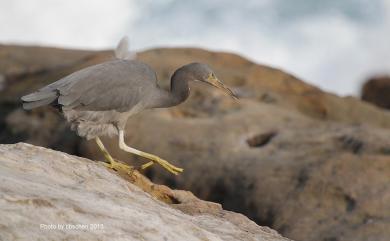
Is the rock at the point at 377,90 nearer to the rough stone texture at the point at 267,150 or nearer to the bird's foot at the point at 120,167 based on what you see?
the rough stone texture at the point at 267,150

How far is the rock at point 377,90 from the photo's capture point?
51.4m

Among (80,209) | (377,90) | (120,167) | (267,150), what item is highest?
(80,209)

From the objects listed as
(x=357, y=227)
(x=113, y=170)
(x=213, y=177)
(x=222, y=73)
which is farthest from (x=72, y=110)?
(x=222, y=73)

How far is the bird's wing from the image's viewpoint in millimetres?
11102

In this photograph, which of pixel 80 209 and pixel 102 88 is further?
pixel 102 88

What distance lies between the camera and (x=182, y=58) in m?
27.7

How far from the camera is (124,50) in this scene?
1297 centimetres

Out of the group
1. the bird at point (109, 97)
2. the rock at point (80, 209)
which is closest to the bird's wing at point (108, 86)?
the bird at point (109, 97)

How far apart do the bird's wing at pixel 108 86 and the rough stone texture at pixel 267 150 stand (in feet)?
18.8

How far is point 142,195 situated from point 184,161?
10.7m

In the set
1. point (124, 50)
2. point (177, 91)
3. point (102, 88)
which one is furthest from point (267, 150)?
point (102, 88)

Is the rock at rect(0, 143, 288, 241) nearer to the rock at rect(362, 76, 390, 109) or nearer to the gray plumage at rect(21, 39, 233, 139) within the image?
the gray plumage at rect(21, 39, 233, 139)

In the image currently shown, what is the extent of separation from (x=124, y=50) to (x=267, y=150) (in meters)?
7.24

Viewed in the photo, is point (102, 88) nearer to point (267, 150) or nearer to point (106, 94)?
point (106, 94)
